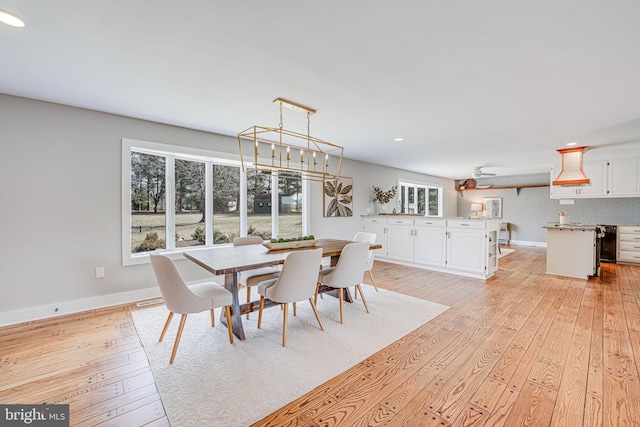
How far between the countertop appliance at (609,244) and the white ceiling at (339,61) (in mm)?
3322

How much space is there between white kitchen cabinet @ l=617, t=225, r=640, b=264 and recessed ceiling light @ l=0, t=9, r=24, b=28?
9117 millimetres

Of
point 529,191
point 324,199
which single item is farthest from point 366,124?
point 529,191

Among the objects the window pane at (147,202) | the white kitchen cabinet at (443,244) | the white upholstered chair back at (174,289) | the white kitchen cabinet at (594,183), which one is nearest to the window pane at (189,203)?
the window pane at (147,202)

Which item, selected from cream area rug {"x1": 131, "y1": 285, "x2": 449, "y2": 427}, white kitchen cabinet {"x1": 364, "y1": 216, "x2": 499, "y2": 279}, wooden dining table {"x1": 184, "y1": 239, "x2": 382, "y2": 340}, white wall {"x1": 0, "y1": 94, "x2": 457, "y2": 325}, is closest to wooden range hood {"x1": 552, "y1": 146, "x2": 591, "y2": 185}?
white kitchen cabinet {"x1": 364, "y1": 216, "x2": 499, "y2": 279}

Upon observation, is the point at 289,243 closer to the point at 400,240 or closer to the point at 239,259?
the point at 239,259

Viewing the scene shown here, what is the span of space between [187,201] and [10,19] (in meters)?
2.54

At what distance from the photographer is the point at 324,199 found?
5.52 m

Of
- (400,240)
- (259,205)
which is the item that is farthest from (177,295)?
(400,240)

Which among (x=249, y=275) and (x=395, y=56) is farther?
(x=249, y=275)

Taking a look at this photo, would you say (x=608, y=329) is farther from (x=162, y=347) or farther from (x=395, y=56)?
(x=162, y=347)

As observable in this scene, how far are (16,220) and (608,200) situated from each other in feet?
37.5

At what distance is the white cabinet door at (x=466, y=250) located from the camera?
4449mm

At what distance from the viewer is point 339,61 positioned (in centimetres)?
206

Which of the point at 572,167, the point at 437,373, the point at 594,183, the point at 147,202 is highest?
the point at 572,167
